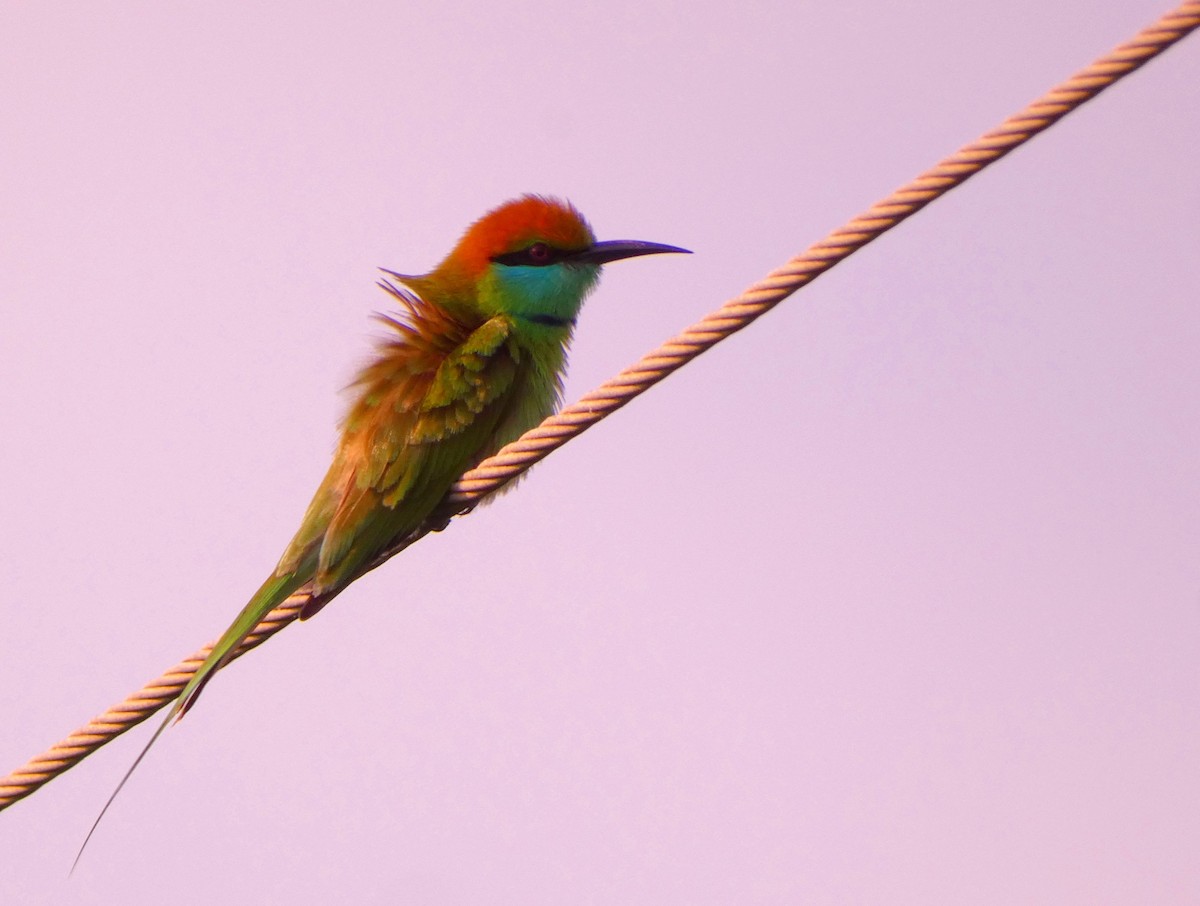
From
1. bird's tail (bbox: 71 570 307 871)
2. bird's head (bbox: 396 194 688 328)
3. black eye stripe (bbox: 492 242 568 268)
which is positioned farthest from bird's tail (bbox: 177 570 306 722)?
black eye stripe (bbox: 492 242 568 268)

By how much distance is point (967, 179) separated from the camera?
1908 mm

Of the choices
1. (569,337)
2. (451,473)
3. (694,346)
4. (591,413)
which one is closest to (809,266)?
(694,346)

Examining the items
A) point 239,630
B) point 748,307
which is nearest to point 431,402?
point 239,630

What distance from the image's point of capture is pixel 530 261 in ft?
12.0

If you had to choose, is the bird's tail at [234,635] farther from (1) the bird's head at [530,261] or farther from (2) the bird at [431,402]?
(1) the bird's head at [530,261]

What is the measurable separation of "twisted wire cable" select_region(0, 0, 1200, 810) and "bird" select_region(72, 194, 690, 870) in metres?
0.12

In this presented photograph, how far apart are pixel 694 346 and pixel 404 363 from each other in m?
1.15

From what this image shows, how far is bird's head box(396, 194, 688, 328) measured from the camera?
354 centimetres

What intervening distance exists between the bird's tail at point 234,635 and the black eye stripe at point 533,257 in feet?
3.81

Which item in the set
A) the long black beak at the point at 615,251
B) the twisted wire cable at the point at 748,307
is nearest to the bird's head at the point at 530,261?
the long black beak at the point at 615,251

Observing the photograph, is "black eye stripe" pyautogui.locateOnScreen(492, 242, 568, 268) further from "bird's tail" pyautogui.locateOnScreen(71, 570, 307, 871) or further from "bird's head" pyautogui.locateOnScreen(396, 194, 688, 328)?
"bird's tail" pyautogui.locateOnScreen(71, 570, 307, 871)

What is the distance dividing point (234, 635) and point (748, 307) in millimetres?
1241

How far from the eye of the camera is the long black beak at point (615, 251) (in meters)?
3.74

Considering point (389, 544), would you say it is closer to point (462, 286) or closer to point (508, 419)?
point (508, 419)
